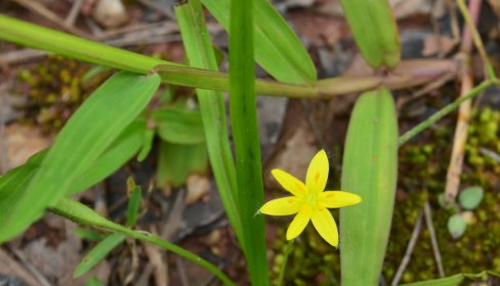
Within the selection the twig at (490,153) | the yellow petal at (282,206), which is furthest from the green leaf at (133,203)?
the twig at (490,153)

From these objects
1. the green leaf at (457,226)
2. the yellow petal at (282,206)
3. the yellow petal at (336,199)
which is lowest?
the green leaf at (457,226)

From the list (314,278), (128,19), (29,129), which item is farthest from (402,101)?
(29,129)

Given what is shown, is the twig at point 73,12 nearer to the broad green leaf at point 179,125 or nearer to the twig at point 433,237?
the broad green leaf at point 179,125

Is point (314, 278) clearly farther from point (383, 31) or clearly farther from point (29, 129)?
point (29, 129)

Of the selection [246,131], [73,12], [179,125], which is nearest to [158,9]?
[73,12]

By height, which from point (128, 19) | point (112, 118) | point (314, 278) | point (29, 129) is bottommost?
point (314, 278)
